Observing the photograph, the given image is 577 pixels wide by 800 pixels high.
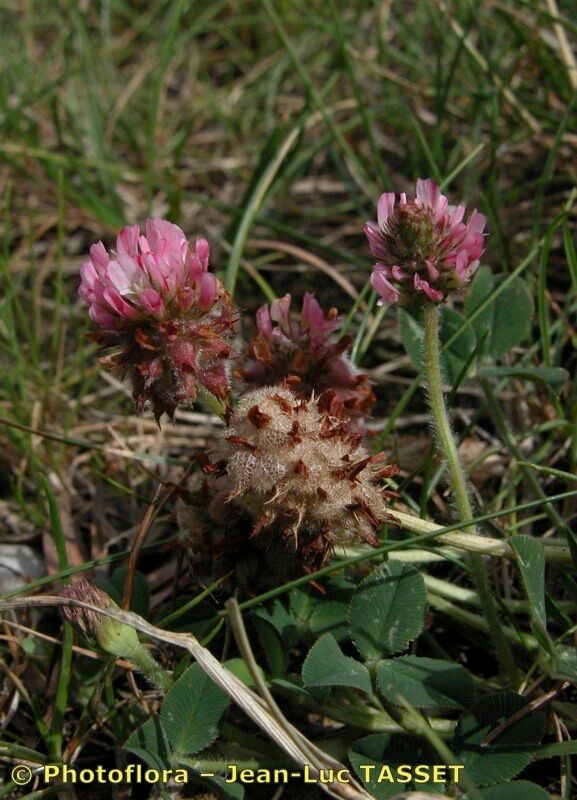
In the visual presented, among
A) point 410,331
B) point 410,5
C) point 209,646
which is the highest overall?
point 410,5

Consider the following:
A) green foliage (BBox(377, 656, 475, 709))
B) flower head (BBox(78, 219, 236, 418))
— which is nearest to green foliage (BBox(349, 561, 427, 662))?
green foliage (BBox(377, 656, 475, 709))

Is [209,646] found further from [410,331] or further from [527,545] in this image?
[410,331]

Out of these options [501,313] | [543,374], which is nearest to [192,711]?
[543,374]

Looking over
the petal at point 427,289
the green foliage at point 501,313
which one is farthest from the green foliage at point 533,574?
the green foliage at point 501,313

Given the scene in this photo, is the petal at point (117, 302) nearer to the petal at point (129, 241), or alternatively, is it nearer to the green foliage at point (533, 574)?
the petal at point (129, 241)

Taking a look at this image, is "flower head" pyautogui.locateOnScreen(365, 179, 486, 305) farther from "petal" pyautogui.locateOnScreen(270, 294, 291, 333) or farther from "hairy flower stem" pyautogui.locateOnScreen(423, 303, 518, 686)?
"petal" pyautogui.locateOnScreen(270, 294, 291, 333)

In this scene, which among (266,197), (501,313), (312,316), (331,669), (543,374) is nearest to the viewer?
(331,669)

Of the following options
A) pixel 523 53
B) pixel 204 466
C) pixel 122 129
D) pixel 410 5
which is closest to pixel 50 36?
pixel 122 129

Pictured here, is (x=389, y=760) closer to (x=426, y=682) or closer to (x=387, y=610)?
(x=426, y=682)
